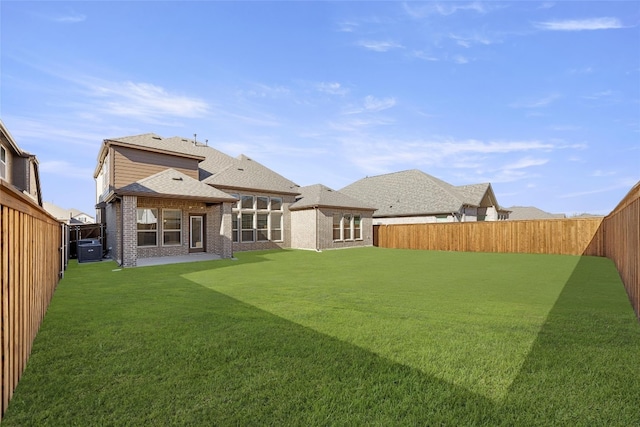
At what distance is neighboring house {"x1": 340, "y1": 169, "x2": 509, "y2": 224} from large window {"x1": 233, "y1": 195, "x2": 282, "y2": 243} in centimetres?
1042

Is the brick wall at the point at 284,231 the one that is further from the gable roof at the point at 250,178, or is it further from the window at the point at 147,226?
the window at the point at 147,226

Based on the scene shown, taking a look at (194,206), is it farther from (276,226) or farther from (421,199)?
(421,199)

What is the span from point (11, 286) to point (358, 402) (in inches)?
131

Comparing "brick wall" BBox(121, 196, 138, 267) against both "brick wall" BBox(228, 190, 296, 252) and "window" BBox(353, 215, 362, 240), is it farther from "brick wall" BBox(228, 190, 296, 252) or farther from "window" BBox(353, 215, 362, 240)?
"window" BBox(353, 215, 362, 240)

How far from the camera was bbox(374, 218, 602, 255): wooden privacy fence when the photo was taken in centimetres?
1656

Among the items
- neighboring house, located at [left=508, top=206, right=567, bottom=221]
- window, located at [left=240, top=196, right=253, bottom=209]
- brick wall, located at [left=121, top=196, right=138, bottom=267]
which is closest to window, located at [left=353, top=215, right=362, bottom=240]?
window, located at [left=240, top=196, right=253, bottom=209]

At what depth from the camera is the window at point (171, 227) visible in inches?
591

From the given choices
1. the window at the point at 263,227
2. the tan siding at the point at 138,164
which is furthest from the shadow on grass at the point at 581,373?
the tan siding at the point at 138,164

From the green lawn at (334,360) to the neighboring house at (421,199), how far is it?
62.1ft

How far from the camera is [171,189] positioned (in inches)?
544

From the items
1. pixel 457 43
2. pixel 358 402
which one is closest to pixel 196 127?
pixel 457 43

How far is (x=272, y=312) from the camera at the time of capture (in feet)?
17.6

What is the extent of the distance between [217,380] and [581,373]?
12.5ft

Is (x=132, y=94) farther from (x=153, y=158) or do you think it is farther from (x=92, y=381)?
(x=92, y=381)
